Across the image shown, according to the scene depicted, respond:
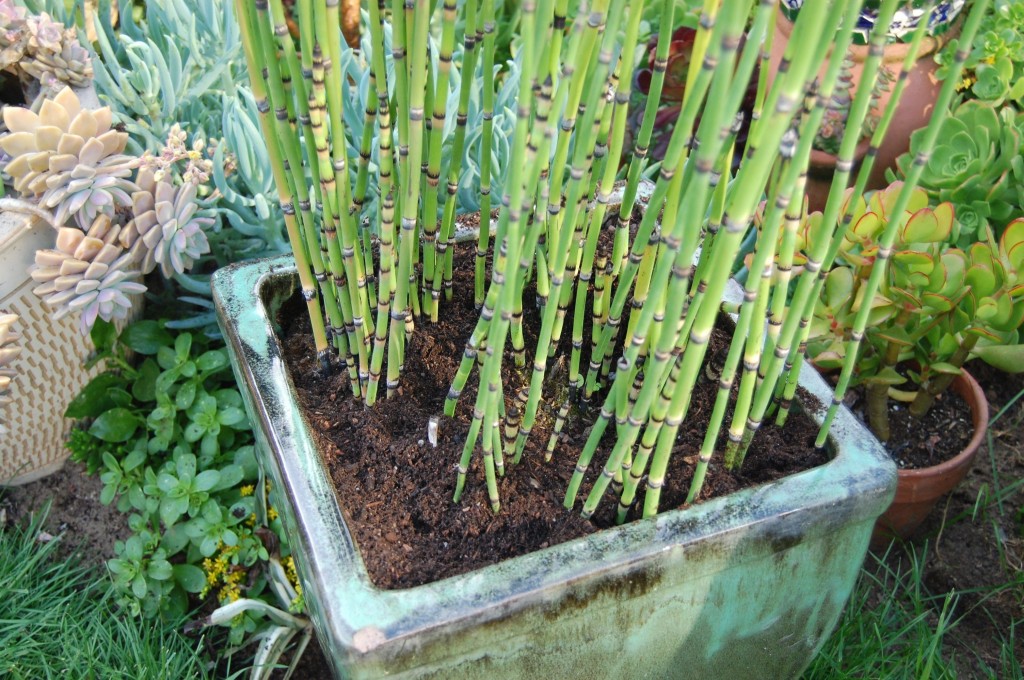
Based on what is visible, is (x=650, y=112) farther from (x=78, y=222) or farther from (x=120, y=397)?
(x=120, y=397)

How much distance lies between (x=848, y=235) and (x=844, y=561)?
1.32ft

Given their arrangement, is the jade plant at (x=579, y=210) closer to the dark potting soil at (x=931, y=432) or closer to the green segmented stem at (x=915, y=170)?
the green segmented stem at (x=915, y=170)

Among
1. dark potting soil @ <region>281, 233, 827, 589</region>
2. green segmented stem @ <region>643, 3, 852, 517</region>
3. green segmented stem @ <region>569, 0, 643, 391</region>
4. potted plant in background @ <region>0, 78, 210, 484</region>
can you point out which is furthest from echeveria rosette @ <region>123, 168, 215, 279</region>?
green segmented stem @ <region>643, 3, 852, 517</region>

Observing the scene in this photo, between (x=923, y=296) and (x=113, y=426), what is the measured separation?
3.23 feet

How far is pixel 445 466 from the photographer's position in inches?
30.4

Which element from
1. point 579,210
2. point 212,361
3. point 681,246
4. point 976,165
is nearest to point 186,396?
point 212,361

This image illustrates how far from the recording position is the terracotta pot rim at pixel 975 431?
42.2 inches

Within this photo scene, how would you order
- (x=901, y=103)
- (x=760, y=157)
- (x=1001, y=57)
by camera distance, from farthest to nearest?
(x=901, y=103) → (x=1001, y=57) → (x=760, y=157)

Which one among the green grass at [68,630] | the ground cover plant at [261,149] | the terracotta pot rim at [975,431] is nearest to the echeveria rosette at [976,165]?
the terracotta pot rim at [975,431]

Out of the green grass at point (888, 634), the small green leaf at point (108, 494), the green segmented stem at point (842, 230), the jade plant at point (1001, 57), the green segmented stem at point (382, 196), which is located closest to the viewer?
the green segmented stem at point (842, 230)

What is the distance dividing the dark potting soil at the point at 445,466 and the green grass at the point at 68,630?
1.34ft

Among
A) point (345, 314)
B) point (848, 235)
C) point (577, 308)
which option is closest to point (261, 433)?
point (345, 314)

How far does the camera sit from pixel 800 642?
0.80 meters

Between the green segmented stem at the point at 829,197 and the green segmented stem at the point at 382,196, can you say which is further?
the green segmented stem at the point at 382,196
